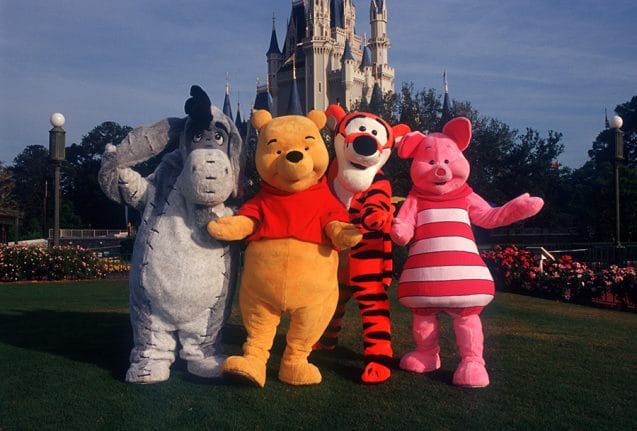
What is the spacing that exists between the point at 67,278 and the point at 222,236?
11.6 m

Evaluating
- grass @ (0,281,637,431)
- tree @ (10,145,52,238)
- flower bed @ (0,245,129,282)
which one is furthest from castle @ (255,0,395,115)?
grass @ (0,281,637,431)

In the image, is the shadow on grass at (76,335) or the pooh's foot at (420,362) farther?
the shadow on grass at (76,335)

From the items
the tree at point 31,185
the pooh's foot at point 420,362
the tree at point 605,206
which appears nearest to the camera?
the pooh's foot at point 420,362

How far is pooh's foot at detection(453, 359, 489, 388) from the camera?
13.4 feet

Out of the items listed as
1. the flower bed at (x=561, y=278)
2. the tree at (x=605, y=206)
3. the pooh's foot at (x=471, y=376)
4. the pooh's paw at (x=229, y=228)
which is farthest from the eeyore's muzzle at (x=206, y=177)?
the tree at (x=605, y=206)

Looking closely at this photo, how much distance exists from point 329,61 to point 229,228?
60343mm

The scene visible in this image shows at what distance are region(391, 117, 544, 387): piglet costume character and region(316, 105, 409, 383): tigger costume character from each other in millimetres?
162

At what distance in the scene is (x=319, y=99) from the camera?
59.8 metres

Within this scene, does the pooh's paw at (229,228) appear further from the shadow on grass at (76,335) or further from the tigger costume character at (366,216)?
the shadow on grass at (76,335)

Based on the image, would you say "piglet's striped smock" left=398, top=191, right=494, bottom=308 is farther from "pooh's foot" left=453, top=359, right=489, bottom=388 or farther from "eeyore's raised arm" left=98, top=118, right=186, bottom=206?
"eeyore's raised arm" left=98, top=118, right=186, bottom=206

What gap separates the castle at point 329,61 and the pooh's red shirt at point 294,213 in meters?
54.4

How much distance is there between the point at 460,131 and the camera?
4602 millimetres

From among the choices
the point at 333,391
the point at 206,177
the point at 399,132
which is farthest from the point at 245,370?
the point at 399,132

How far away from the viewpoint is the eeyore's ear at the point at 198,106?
4.15m
